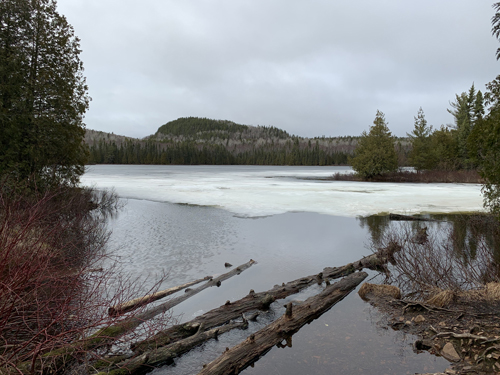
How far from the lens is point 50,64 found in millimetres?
13930

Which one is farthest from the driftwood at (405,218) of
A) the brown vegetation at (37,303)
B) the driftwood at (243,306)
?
the brown vegetation at (37,303)

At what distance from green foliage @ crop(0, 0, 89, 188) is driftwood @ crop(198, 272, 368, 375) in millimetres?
10320

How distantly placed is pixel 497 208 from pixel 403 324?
6.96 m

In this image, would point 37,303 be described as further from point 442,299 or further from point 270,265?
point 270,265

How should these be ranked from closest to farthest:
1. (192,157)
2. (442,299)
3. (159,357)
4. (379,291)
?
(159,357) < (442,299) < (379,291) < (192,157)

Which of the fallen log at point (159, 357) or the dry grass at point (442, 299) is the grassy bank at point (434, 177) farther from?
the fallen log at point (159, 357)

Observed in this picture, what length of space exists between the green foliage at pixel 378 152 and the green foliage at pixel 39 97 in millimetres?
34388

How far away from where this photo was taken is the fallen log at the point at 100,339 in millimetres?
3609

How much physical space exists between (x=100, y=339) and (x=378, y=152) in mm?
40596

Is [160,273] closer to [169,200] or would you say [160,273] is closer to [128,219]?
[128,219]

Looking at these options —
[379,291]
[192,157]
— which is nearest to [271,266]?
[379,291]

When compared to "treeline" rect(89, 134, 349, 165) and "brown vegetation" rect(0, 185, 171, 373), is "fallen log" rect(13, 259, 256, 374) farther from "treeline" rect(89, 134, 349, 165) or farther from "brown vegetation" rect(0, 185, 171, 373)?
"treeline" rect(89, 134, 349, 165)

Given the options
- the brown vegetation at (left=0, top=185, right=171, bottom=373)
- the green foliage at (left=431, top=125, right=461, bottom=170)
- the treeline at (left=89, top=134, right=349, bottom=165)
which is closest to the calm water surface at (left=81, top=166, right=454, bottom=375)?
the brown vegetation at (left=0, top=185, right=171, bottom=373)

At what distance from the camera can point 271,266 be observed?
970 centimetres
